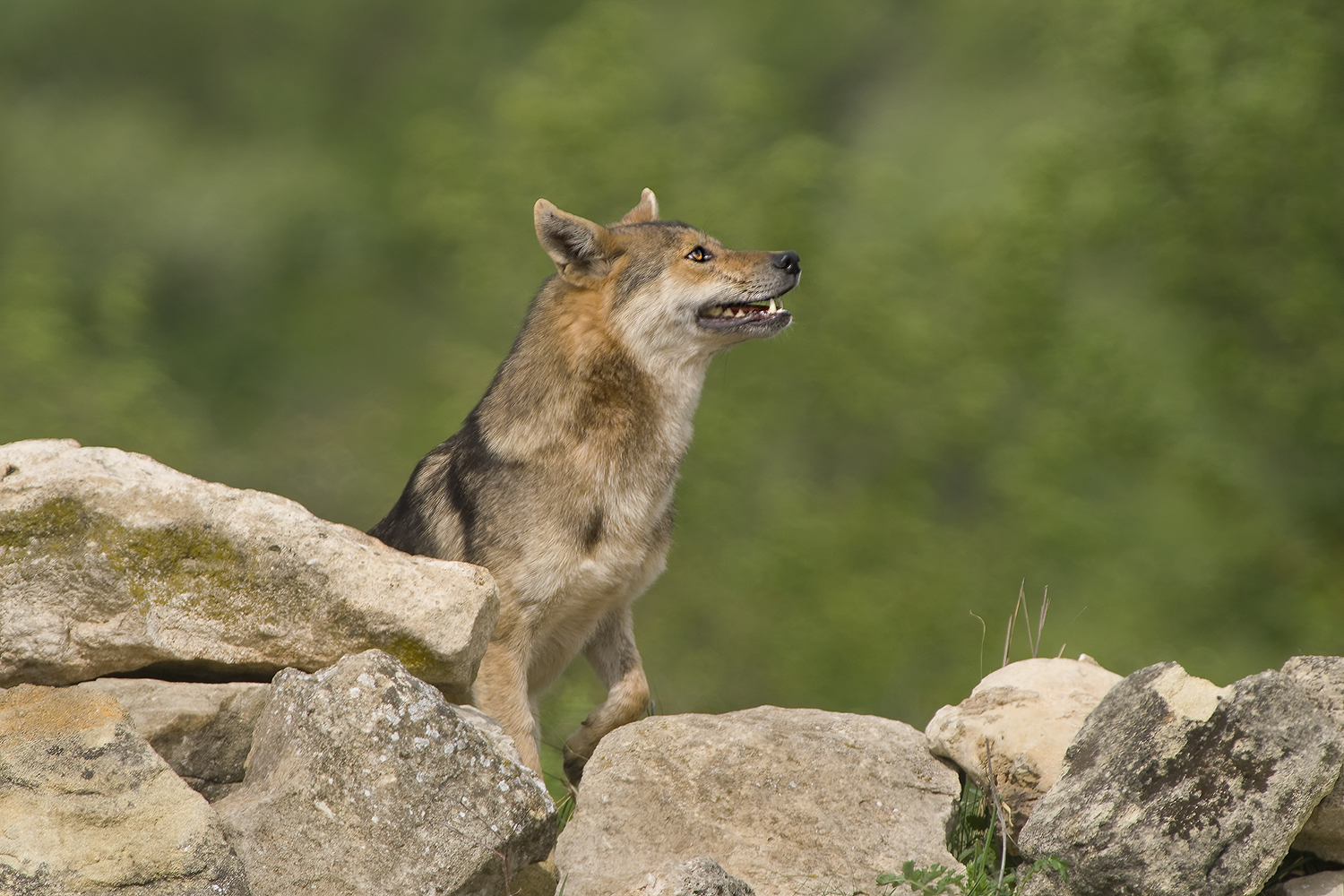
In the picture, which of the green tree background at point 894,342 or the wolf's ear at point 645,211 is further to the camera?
the green tree background at point 894,342

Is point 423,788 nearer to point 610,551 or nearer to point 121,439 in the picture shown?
point 610,551

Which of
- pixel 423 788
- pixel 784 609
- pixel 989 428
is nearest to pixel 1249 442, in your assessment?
pixel 989 428

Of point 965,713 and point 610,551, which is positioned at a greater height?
point 610,551

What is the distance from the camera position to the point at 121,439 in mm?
16500

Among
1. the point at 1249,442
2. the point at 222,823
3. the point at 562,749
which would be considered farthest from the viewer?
the point at 1249,442

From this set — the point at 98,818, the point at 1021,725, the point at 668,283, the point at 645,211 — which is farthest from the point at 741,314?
the point at 98,818

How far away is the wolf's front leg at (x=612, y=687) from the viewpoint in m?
5.64

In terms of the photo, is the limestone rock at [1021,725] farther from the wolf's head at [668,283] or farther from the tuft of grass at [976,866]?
the wolf's head at [668,283]

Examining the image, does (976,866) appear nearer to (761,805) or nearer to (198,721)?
(761,805)

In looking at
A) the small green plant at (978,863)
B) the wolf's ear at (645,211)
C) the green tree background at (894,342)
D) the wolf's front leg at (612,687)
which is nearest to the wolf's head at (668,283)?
the wolf's ear at (645,211)

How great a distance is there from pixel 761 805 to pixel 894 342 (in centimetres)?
1235

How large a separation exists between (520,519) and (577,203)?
11.8 meters

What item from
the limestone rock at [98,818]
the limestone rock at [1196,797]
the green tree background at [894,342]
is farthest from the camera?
the green tree background at [894,342]

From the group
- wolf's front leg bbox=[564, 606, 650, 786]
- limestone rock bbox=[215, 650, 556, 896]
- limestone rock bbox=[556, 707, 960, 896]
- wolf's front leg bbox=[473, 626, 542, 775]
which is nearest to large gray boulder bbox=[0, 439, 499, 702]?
limestone rock bbox=[215, 650, 556, 896]
